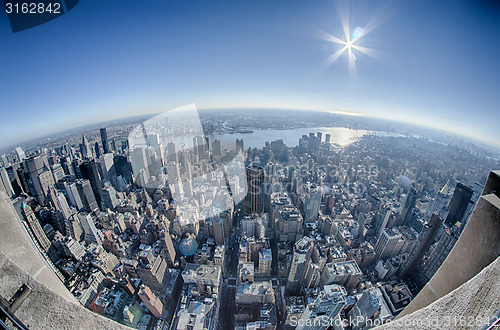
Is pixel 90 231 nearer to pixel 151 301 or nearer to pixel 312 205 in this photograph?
pixel 151 301

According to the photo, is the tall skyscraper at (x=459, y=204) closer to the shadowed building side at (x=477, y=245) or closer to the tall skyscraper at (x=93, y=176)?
the shadowed building side at (x=477, y=245)

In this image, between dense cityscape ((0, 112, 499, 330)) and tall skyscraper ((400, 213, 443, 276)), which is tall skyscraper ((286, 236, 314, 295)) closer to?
dense cityscape ((0, 112, 499, 330))

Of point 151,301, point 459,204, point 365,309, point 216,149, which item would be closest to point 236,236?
point 151,301

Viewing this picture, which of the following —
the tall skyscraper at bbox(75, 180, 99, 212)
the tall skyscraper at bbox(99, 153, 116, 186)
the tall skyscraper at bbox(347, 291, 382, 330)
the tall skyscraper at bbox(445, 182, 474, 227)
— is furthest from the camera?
the tall skyscraper at bbox(99, 153, 116, 186)

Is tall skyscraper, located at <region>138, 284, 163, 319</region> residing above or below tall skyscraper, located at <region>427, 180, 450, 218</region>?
below

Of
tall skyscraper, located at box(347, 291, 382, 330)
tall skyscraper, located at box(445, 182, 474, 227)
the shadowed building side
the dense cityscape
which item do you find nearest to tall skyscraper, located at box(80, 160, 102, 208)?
the dense cityscape

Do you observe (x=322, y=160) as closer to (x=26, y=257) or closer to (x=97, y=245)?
(x=97, y=245)

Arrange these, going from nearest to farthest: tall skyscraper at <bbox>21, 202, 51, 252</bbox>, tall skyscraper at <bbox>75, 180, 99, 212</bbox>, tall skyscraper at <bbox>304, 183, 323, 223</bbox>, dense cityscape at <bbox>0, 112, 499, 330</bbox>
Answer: dense cityscape at <bbox>0, 112, 499, 330</bbox>, tall skyscraper at <bbox>21, 202, 51, 252</bbox>, tall skyscraper at <bbox>304, 183, 323, 223</bbox>, tall skyscraper at <bbox>75, 180, 99, 212</bbox>
